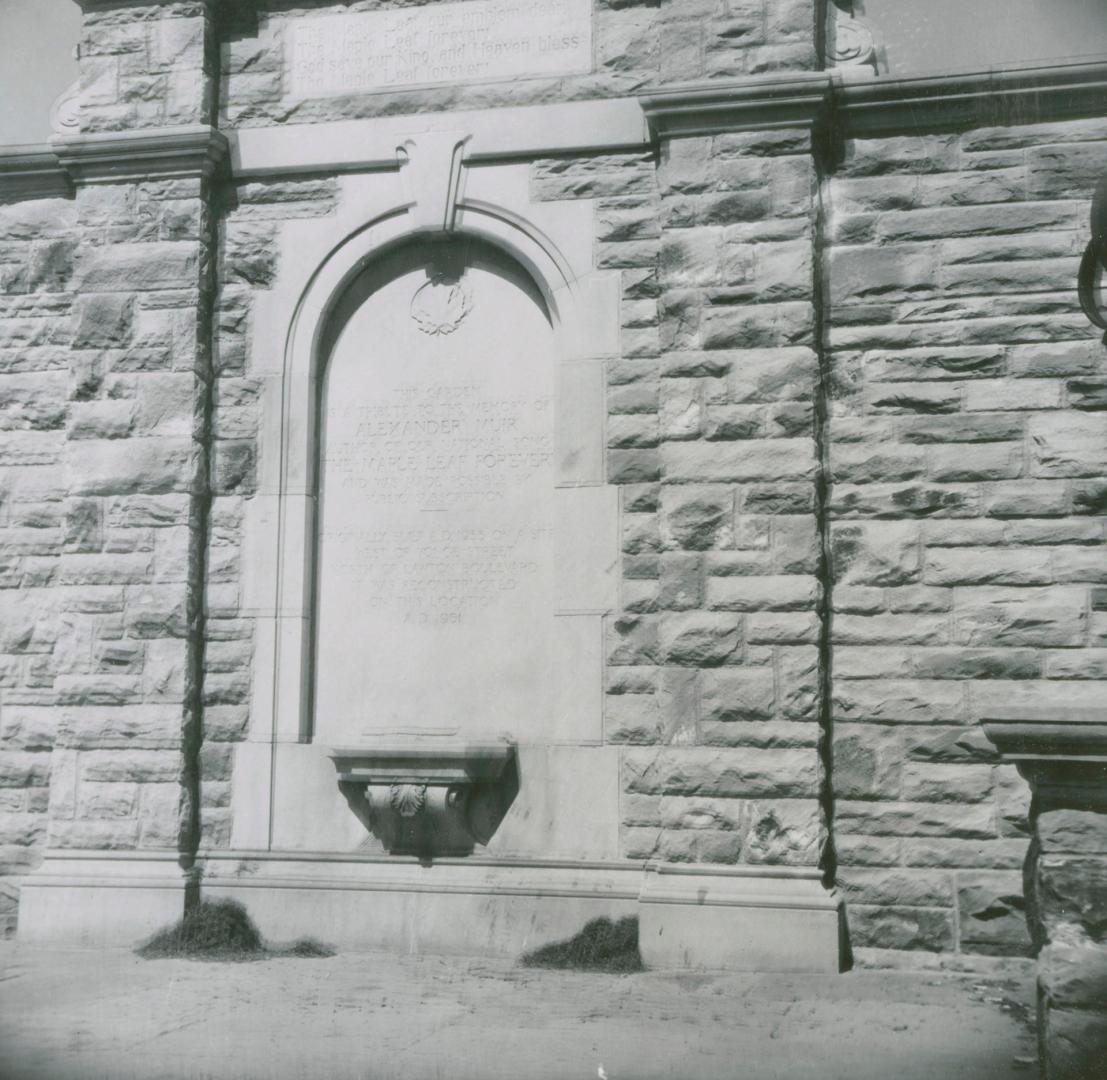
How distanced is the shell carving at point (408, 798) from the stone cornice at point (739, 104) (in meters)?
3.62

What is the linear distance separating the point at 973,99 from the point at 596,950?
4687mm

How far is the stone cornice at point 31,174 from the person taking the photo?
8.31m

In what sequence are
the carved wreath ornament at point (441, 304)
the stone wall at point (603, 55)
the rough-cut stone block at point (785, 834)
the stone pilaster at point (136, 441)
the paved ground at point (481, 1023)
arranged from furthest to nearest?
1. the carved wreath ornament at point (441, 304)
2. the stone pilaster at point (136, 441)
3. the stone wall at point (603, 55)
4. the rough-cut stone block at point (785, 834)
5. the paved ground at point (481, 1023)

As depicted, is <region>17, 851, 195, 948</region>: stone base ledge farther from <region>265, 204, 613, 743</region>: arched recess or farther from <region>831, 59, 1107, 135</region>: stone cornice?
<region>831, 59, 1107, 135</region>: stone cornice

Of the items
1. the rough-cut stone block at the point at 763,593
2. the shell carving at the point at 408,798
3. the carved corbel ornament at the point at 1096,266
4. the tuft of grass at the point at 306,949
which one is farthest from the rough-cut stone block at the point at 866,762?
the tuft of grass at the point at 306,949

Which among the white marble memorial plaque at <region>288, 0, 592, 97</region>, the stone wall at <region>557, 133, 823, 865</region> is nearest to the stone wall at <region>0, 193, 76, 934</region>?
the white marble memorial plaque at <region>288, 0, 592, 97</region>

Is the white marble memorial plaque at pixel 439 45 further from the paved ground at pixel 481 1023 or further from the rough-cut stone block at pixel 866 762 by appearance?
the paved ground at pixel 481 1023

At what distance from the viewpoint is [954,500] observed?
23.2 feet

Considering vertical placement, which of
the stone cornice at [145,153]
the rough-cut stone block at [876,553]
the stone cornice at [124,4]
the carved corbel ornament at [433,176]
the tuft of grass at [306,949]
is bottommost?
the tuft of grass at [306,949]

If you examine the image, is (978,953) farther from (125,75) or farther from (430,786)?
(125,75)

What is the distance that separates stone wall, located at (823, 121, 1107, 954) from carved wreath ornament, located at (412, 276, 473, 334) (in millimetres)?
1995

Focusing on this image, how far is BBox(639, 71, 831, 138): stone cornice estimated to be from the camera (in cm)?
725

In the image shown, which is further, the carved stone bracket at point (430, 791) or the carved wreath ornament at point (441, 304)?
the carved wreath ornament at point (441, 304)

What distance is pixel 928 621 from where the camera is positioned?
7.03 meters
